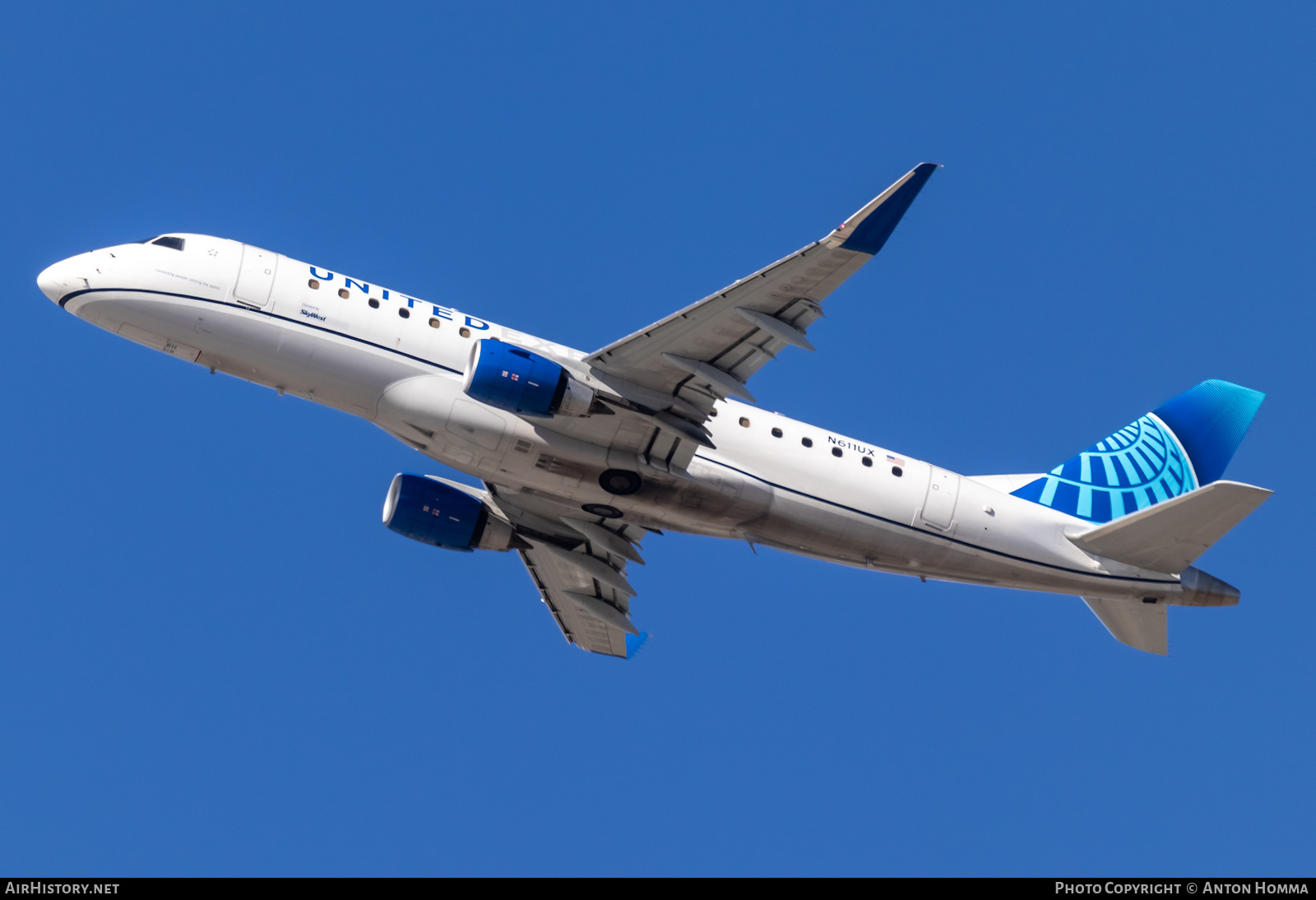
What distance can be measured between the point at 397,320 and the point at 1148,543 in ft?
67.4

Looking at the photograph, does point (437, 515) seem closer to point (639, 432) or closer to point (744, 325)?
point (639, 432)

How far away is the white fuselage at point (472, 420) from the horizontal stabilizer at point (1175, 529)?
2922mm

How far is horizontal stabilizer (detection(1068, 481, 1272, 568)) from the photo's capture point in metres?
33.1

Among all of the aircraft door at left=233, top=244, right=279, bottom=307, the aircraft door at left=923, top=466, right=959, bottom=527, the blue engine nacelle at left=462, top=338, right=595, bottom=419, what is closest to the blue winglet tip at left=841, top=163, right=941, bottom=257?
the blue engine nacelle at left=462, top=338, right=595, bottom=419

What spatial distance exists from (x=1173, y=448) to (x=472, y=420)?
22.5m

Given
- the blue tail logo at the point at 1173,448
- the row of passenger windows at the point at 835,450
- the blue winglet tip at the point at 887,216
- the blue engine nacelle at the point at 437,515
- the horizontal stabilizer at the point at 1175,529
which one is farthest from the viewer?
the blue tail logo at the point at 1173,448

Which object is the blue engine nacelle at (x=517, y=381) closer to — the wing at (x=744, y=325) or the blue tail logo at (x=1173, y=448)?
the wing at (x=744, y=325)

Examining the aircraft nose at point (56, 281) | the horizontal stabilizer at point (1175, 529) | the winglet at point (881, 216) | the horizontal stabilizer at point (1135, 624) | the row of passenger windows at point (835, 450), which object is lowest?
the horizontal stabilizer at point (1135, 624)

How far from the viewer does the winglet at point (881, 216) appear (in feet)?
85.3

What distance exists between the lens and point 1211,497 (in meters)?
33.3

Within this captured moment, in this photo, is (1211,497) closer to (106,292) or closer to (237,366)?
(237,366)

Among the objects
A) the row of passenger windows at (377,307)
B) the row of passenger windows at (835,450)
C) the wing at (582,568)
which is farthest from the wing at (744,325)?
the wing at (582,568)

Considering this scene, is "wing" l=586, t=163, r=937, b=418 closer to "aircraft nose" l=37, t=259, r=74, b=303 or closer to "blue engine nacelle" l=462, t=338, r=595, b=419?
"blue engine nacelle" l=462, t=338, r=595, b=419

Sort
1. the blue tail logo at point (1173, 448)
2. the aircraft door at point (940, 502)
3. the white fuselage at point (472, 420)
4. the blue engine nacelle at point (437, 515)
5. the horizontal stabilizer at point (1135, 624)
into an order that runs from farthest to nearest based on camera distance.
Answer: the blue tail logo at point (1173, 448) → the horizontal stabilizer at point (1135, 624) → the blue engine nacelle at point (437, 515) → the aircraft door at point (940, 502) → the white fuselage at point (472, 420)
